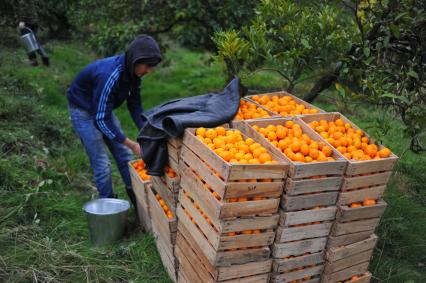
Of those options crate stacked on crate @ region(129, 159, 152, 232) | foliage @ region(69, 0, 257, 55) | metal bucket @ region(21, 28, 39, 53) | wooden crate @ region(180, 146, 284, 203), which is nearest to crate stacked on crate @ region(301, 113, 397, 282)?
wooden crate @ region(180, 146, 284, 203)

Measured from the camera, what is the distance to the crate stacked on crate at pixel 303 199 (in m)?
3.10

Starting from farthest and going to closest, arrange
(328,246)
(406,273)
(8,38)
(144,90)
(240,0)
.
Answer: (8,38)
(144,90)
(240,0)
(406,273)
(328,246)

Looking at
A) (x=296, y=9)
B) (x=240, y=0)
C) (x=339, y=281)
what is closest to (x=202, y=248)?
(x=339, y=281)

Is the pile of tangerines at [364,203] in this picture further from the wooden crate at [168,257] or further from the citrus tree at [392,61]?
the wooden crate at [168,257]

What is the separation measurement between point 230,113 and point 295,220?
1.04 metres

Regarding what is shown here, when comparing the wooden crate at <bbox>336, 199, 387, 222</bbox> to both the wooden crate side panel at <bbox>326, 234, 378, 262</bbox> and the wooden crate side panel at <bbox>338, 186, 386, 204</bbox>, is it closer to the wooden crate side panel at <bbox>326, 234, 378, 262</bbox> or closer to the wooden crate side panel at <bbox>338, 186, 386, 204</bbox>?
the wooden crate side panel at <bbox>338, 186, 386, 204</bbox>

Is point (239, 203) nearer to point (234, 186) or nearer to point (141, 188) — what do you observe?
point (234, 186)

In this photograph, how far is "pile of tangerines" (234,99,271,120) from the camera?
387cm

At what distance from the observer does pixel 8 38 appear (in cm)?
1072

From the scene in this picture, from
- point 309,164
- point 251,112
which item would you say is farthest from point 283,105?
point 309,164

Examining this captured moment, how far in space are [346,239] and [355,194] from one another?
0.39 meters

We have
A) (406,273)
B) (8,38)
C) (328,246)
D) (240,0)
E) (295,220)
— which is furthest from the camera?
(8,38)

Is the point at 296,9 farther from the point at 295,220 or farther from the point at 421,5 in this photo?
the point at 295,220

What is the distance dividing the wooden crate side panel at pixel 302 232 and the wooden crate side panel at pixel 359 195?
22cm
